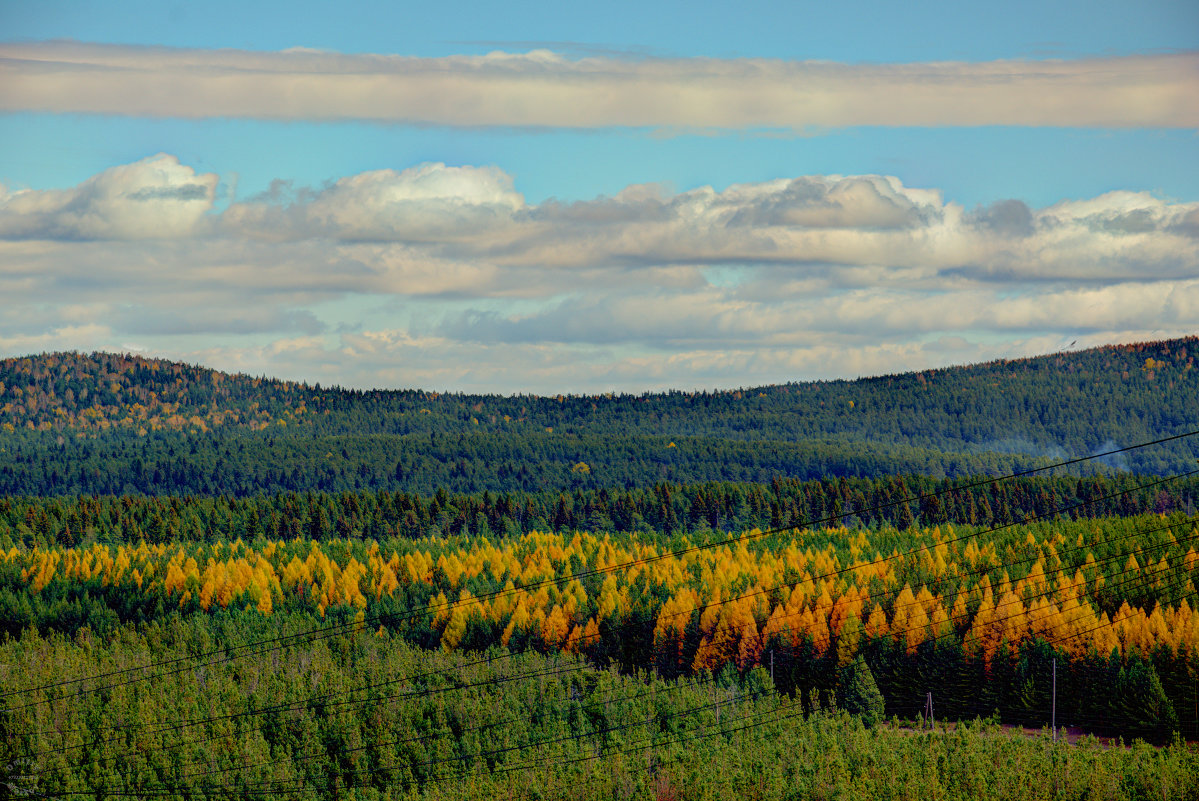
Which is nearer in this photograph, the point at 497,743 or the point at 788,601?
the point at 497,743

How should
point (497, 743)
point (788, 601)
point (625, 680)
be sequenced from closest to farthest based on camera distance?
point (497, 743) → point (625, 680) → point (788, 601)

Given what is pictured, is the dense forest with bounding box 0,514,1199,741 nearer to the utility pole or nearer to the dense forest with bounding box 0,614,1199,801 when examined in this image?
the utility pole

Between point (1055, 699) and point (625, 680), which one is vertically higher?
point (1055, 699)

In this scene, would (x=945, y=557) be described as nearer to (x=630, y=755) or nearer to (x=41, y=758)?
(x=630, y=755)

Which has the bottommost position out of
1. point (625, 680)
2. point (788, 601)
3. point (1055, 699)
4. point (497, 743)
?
point (497, 743)

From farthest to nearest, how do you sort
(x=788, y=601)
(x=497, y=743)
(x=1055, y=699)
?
(x=788, y=601) < (x=1055, y=699) < (x=497, y=743)

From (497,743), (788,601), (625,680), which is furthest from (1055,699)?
(497,743)

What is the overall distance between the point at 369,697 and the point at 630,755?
2436 centimetres

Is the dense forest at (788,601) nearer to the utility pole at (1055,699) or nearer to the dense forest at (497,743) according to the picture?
the utility pole at (1055,699)

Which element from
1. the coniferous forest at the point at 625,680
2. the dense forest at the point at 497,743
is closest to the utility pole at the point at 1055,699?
the coniferous forest at the point at 625,680

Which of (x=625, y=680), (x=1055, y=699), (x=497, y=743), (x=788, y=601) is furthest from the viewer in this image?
(x=788, y=601)

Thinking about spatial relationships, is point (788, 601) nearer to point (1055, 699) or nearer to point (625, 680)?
point (625, 680)

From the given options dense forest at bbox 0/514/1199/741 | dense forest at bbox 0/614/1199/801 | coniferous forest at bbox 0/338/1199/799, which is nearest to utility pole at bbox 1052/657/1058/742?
coniferous forest at bbox 0/338/1199/799

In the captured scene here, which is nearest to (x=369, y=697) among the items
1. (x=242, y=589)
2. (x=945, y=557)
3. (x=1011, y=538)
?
(x=242, y=589)
